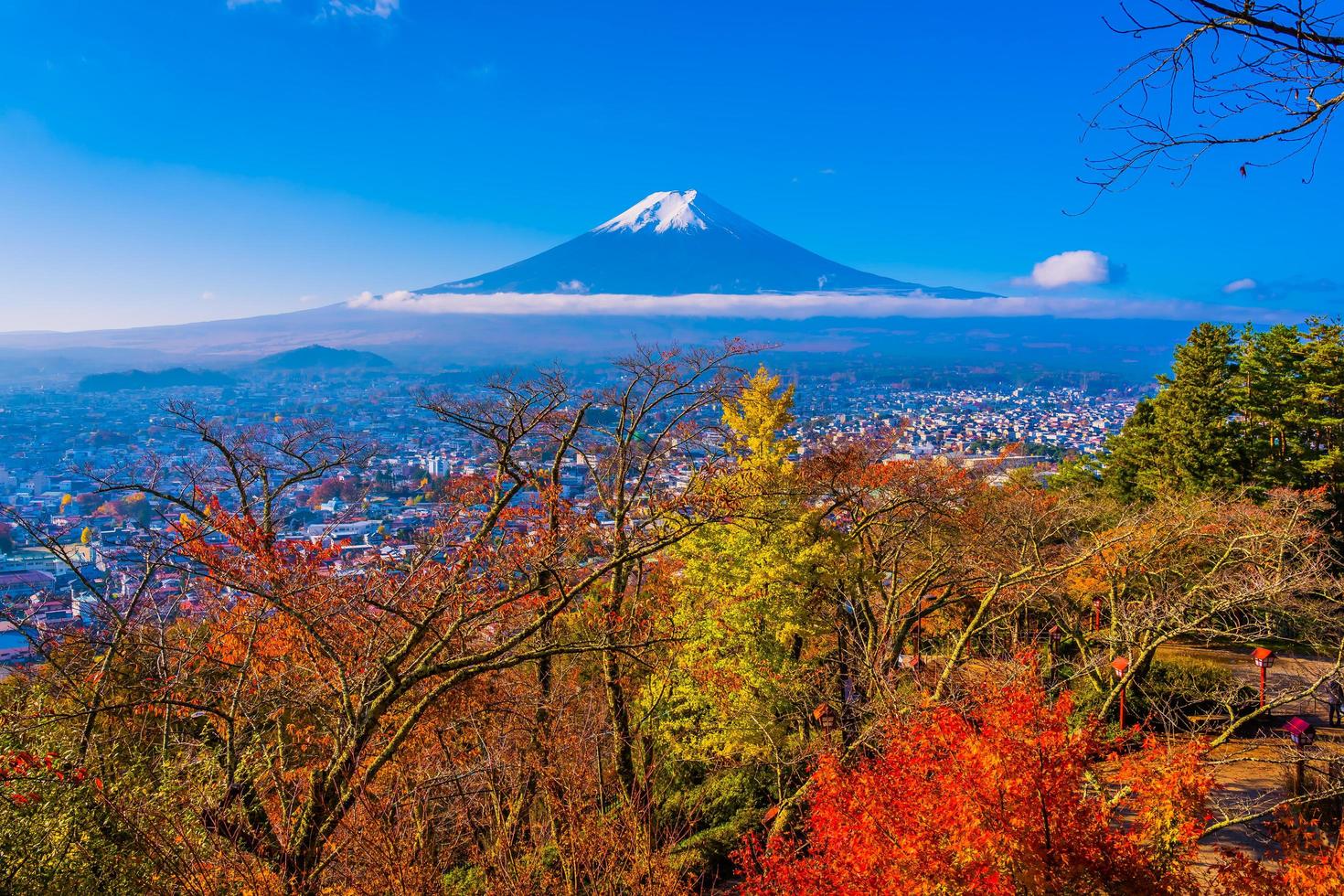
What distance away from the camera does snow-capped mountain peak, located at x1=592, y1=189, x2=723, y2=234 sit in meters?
189

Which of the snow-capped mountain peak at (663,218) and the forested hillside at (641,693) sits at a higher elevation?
the snow-capped mountain peak at (663,218)

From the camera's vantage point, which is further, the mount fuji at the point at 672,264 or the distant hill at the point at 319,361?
the mount fuji at the point at 672,264

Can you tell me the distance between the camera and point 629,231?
188 m

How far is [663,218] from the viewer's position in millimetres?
193250

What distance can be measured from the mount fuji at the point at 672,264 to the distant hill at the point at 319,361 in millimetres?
57635

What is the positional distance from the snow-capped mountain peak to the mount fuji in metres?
0.25

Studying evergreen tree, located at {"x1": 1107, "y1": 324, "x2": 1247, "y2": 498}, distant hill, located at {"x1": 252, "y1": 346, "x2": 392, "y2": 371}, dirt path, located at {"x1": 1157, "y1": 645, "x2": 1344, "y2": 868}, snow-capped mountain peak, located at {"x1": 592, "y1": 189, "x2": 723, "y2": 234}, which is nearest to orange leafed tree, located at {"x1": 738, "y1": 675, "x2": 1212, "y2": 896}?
dirt path, located at {"x1": 1157, "y1": 645, "x2": 1344, "y2": 868}

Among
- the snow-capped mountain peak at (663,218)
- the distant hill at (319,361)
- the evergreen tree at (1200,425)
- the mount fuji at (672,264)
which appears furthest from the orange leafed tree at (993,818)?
the snow-capped mountain peak at (663,218)

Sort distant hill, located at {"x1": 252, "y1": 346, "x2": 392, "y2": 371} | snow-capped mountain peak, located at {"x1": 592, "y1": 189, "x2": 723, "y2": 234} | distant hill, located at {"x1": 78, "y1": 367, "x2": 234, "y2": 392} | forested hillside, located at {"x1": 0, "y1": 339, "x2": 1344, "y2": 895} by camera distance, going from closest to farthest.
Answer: forested hillside, located at {"x1": 0, "y1": 339, "x2": 1344, "y2": 895}
distant hill, located at {"x1": 78, "y1": 367, "x2": 234, "y2": 392}
distant hill, located at {"x1": 252, "y1": 346, "x2": 392, "y2": 371}
snow-capped mountain peak, located at {"x1": 592, "y1": 189, "x2": 723, "y2": 234}

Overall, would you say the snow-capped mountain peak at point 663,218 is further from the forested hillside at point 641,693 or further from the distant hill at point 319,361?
the forested hillside at point 641,693

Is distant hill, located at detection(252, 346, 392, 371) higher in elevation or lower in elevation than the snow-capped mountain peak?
lower

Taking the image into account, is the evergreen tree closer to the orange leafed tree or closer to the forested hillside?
the forested hillside

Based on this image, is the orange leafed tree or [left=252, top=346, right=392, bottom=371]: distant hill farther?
→ [left=252, top=346, right=392, bottom=371]: distant hill

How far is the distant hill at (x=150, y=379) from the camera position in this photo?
59.3 m
